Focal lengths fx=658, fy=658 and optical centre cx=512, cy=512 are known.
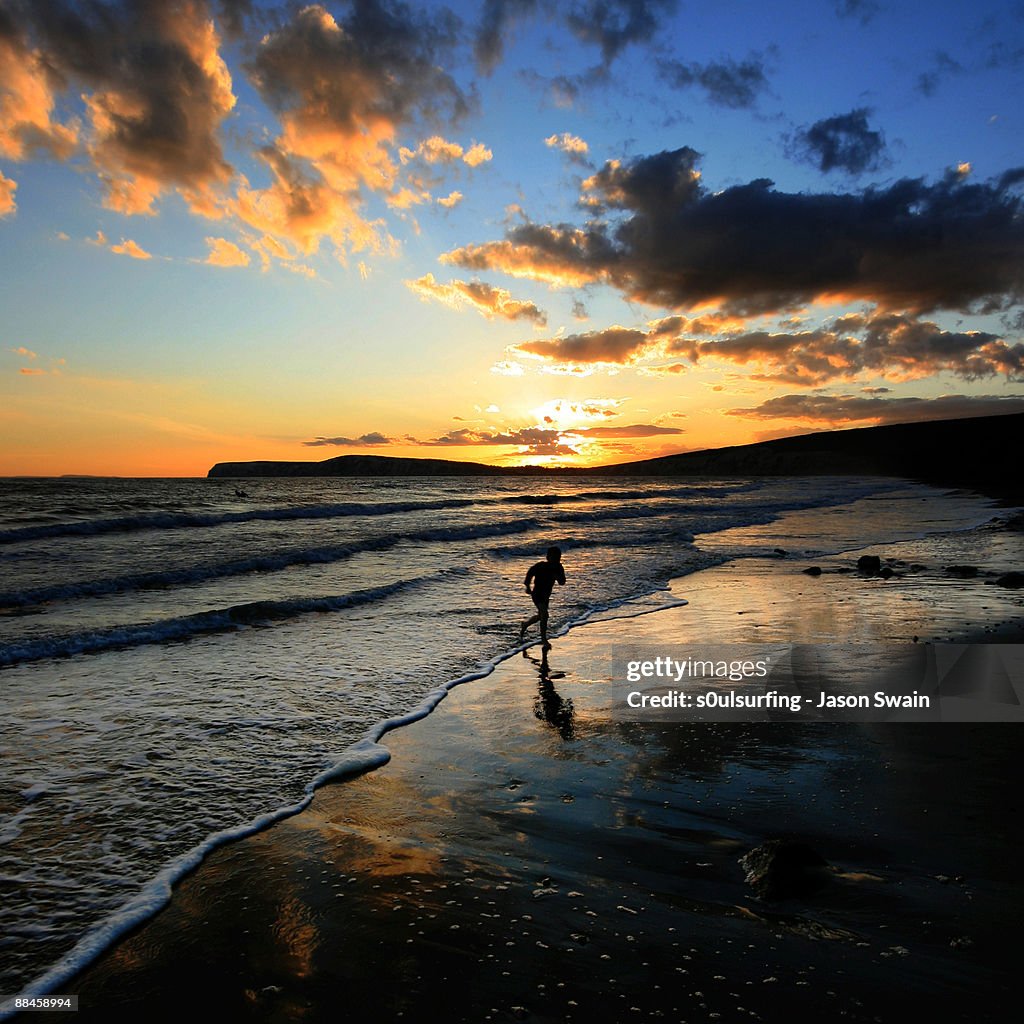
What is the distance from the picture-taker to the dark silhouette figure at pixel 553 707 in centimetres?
770

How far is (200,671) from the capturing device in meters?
10.2

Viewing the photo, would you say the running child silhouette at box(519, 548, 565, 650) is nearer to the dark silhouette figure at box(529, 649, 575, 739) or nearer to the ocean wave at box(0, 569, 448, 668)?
the dark silhouette figure at box(529, 649, 575, 739)

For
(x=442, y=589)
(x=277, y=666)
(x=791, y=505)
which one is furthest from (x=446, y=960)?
(x=791, y=505)

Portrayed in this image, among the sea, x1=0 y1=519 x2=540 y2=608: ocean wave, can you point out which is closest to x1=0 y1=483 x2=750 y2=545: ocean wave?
the sea

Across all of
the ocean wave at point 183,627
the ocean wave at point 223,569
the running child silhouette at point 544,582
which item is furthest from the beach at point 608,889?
the ocean wave at point 223,569

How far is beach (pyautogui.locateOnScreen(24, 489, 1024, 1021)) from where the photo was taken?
3.43 meters

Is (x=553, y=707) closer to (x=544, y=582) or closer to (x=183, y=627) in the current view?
(x=544, y=582)

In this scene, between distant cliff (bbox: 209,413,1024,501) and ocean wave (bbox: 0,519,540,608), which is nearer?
ocean wave (bbox: 0,519,540,608)

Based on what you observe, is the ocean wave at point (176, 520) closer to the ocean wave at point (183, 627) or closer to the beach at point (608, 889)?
the ocean wave at point (183, 627)

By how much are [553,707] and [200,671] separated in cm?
563

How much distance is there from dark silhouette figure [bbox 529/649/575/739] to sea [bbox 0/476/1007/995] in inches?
42.3

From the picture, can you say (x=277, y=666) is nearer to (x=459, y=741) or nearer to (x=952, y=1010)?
(x=459, y=741)

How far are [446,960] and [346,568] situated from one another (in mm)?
18663

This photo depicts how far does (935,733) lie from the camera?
6.99 metres
